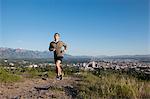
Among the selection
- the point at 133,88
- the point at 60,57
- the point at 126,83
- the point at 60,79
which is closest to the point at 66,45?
the point at 60,57

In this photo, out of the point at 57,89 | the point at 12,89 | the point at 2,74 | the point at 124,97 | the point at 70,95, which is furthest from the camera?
the point at 2,74

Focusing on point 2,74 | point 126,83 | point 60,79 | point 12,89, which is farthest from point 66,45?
point 126,83

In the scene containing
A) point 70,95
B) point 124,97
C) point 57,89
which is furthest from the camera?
point 57,89

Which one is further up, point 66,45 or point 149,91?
point 66,45

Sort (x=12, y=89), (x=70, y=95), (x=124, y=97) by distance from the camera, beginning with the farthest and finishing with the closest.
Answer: (x=12, y=89) → (x=70, y=95) → (x=124, y=97)

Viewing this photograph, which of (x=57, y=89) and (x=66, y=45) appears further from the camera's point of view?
(x=66, y=45)

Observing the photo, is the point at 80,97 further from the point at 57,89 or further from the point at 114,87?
the point at 57,89

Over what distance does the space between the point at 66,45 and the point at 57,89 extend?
13.2 ft

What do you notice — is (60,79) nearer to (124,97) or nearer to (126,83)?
(126,83)

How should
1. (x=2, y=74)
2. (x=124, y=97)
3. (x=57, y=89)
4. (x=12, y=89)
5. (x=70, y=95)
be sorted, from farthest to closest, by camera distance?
(x=2, y=74) → (x=12, y=89) → (x=57, y=89) → (x=70, y=95) → (x=124, y=97)

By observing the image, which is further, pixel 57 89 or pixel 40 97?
pixel 57 89

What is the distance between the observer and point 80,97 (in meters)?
8.15

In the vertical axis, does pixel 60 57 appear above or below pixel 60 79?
above

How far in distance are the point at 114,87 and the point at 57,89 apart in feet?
6.44
